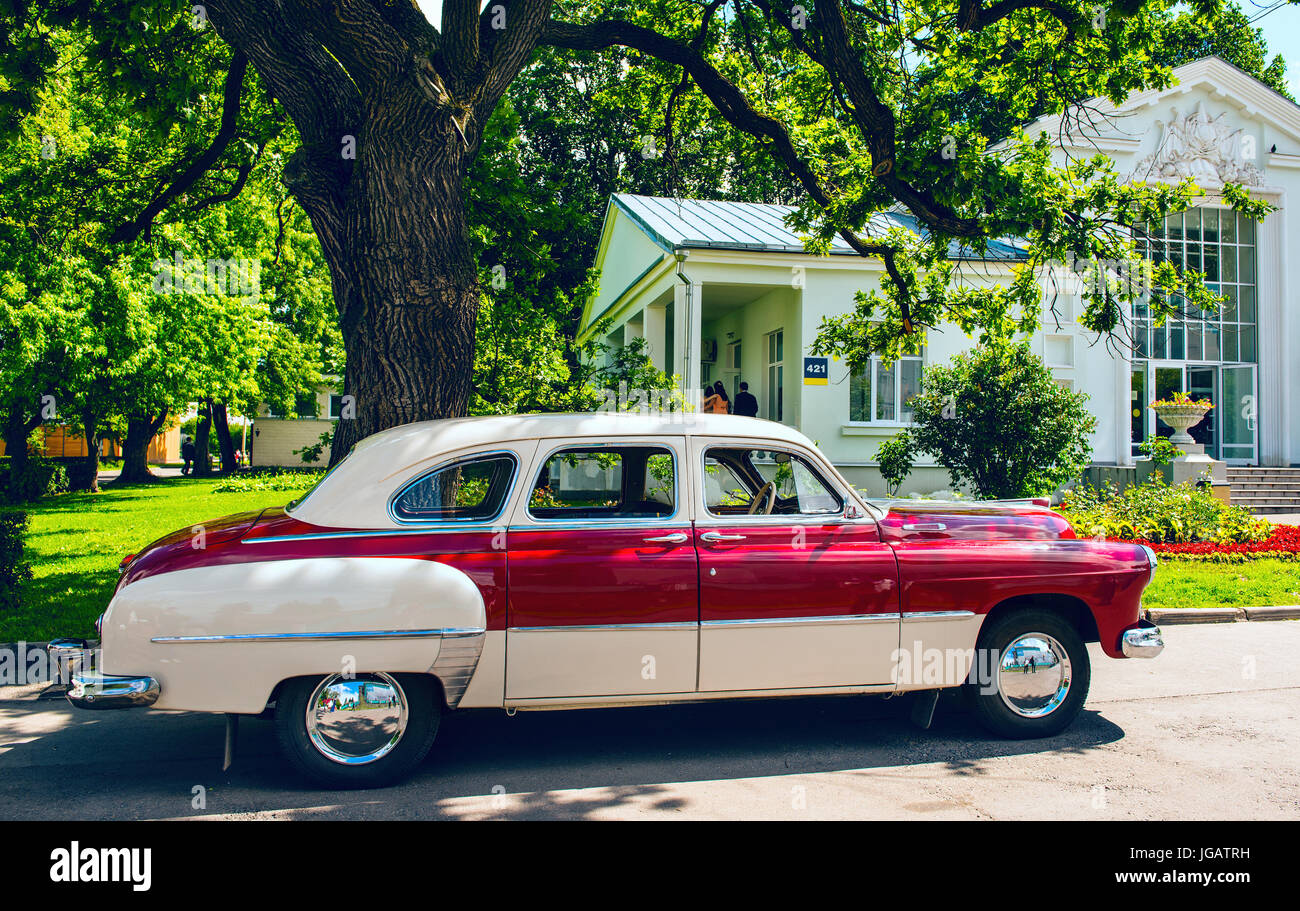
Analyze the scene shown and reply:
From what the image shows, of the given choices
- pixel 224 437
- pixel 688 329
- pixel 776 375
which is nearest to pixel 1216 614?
pixel 688 329

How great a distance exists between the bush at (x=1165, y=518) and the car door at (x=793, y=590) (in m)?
8.72

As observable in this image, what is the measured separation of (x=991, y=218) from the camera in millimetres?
8414

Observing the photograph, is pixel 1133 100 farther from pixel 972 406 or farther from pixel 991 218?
pixel 991 218

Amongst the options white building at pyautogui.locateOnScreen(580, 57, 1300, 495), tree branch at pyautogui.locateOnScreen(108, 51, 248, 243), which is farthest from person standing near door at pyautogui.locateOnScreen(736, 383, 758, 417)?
tree branch at pyautogui.locateOnScreen(108, 51, 248, 243)

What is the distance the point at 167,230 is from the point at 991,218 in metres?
17.7

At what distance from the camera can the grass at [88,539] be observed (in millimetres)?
8171

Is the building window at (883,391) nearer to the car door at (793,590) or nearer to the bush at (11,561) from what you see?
the car door at (793,590)

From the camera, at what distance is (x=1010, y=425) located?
1408 cm

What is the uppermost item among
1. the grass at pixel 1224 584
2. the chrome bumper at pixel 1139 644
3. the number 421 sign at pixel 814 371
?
the number 421 sign at pixel 814 371

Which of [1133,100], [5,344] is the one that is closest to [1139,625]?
[1133,100]

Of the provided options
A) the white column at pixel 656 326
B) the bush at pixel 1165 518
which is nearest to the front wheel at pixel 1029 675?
the bush at pixel 1165 518

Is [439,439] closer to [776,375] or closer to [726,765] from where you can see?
[726,765]

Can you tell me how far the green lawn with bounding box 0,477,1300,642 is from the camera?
827 cm

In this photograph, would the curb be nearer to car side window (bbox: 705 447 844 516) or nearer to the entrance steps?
car side window (bbox: 705 447 844 516)
